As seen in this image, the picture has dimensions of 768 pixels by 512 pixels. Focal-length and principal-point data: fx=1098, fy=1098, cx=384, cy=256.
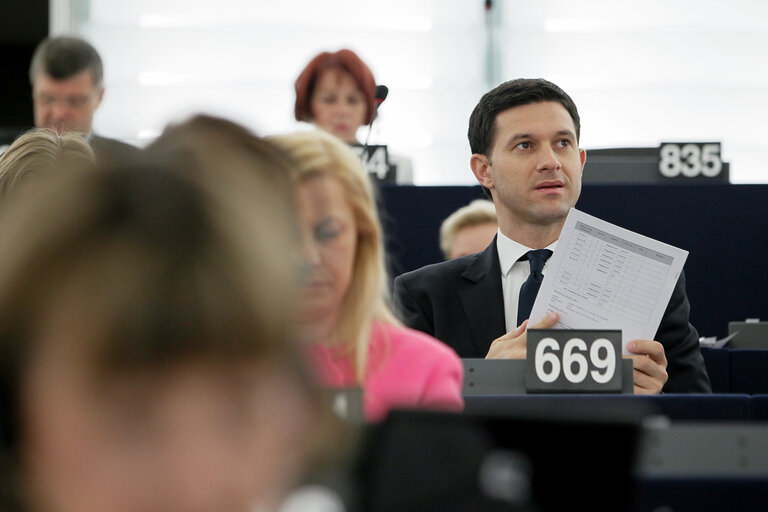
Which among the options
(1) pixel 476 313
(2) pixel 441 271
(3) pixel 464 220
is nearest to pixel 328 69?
(3) pixel 464 220

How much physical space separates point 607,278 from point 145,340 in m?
2.05

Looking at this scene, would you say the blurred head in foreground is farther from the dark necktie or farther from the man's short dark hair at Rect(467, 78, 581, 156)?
the man's short dark hair at Rect(467, 78, 581, 156)

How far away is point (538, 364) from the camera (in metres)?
2.11

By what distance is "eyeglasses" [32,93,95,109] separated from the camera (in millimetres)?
3586

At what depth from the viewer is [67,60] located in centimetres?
362

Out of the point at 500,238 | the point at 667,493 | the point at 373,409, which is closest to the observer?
the point at 373,409

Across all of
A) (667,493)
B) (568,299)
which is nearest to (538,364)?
(568,299)

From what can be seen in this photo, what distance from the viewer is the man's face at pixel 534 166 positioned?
2869 mm

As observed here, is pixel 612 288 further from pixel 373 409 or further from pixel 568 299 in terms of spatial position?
pixel 373 409

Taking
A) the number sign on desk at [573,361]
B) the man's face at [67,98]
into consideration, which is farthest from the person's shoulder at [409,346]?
the man's face at [67,98]

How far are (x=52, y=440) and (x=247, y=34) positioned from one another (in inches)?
282

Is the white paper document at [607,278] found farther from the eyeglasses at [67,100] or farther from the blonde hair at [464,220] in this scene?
the eyeglasses at [67,100]

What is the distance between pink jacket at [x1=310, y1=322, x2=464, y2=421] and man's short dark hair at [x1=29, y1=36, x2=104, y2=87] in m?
2.33

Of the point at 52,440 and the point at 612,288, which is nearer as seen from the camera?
the point at 52,440
